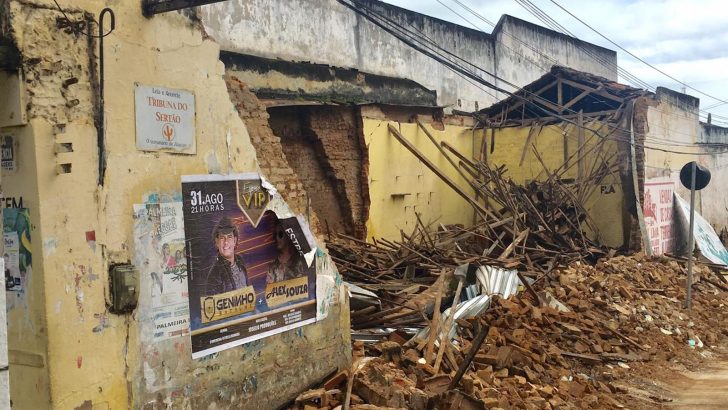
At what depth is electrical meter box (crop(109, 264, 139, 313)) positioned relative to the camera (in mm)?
4336

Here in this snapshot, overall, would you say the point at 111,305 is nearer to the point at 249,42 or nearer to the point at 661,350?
the point at 661,350

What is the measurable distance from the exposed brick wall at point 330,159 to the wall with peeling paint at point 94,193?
21.3 ft

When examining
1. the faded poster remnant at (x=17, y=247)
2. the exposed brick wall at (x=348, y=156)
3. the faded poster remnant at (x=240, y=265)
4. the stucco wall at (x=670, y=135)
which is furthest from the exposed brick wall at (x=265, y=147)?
the stucco wall at (x=670, y=135)

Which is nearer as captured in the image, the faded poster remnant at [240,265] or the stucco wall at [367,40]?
the faded poster remnant at [240,265]

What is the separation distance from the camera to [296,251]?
579 cm

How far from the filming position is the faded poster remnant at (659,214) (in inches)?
572

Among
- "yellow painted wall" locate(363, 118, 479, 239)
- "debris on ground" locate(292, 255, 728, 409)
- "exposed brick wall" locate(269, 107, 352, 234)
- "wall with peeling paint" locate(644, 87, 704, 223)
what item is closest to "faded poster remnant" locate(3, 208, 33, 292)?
"debris on ground" locate(292, 255, 728, 409)

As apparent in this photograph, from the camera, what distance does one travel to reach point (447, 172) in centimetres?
1517

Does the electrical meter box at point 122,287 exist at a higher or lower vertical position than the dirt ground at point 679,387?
higher

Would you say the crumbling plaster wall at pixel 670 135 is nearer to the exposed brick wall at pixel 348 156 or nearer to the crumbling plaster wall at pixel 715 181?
the crumbling plaster wall at pixel 715 181

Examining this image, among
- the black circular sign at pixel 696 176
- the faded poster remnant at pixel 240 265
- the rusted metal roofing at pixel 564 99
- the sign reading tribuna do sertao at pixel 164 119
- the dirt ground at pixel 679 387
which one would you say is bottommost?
the dirt ground at pixel 679 387

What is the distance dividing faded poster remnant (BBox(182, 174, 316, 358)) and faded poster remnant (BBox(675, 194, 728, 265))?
13.0m

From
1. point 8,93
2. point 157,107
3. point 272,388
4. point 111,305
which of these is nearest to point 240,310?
point 272,388

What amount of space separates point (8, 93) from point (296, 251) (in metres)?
2.64
